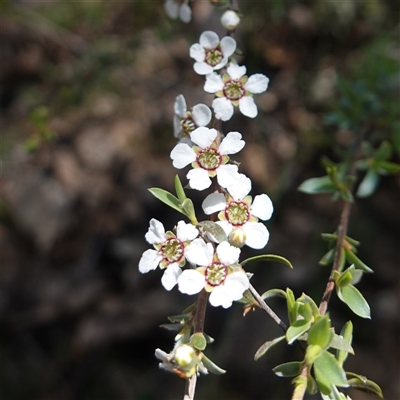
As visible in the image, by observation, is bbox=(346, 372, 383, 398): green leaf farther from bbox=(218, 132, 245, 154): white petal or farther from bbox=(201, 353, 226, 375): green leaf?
bbox=(218, 132, 245, 154): white petal

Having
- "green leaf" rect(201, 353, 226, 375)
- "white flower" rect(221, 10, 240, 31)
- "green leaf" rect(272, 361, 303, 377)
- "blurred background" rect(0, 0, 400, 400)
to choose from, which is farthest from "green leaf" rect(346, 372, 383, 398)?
"blurred background" rect(0, 0, 400, 400)

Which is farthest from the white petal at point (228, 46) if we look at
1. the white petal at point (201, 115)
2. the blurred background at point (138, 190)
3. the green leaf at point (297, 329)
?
the blurred background at point (138, 190)

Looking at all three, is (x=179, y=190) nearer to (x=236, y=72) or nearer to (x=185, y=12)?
(x=236, y=72)

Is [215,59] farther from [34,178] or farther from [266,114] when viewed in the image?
[34,178]

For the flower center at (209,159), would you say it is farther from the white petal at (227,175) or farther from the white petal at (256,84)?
the white petal at (256,84)

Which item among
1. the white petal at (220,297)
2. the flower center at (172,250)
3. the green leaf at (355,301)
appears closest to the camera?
the white petal at (220,297)

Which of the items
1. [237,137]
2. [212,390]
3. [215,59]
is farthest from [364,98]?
[212,390]
